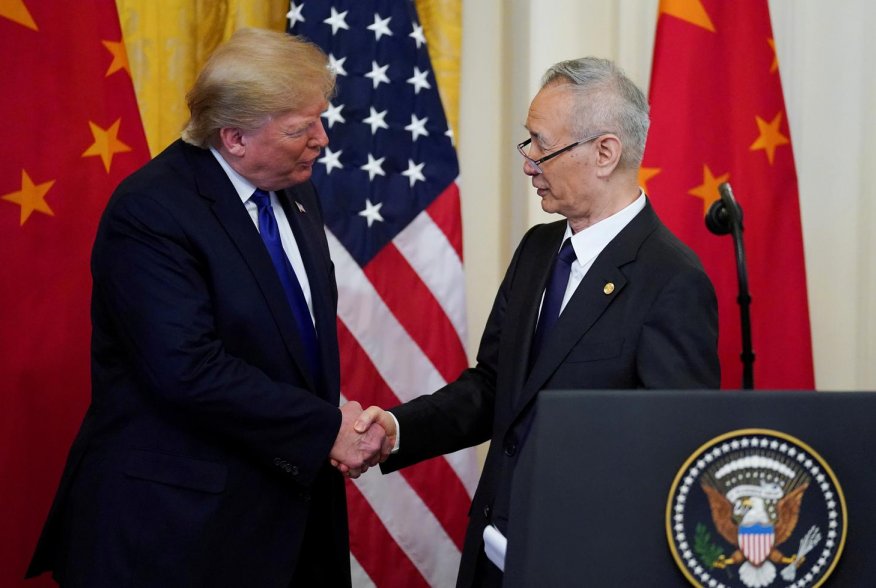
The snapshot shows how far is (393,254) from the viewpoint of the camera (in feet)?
11.1

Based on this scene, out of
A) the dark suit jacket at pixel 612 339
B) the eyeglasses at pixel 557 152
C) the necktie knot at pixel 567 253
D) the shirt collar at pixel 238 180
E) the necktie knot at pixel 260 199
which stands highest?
the eyeglasses at pixel 557 152

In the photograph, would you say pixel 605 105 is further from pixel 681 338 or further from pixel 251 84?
pixel 251 84

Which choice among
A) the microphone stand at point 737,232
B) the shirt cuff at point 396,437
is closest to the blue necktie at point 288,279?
the shirt cuff at point 396,437

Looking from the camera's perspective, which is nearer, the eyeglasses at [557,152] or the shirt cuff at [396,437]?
the eyeglasses at [557,152]

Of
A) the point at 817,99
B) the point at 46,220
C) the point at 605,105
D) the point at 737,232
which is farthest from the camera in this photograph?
the point at 817,99

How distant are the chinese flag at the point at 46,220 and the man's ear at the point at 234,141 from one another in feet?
2.36

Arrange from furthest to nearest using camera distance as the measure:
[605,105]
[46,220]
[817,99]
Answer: [817,99], [46,220], [605,105]

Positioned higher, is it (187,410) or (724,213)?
(724,213)

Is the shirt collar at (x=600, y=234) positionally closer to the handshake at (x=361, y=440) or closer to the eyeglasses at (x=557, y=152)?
the eyeglasses at (x=557, y=152)

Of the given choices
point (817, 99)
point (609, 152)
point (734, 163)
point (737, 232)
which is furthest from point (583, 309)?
point (817, 99)

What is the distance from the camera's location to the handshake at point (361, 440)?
237 centimetres

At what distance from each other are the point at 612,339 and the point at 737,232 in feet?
1.89

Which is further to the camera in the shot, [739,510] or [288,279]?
[288,279]

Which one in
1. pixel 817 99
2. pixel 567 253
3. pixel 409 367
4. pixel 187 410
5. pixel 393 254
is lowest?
pixel 409 367
